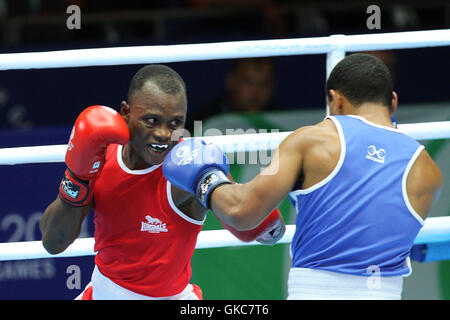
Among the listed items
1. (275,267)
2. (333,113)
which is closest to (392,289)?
(333,113)

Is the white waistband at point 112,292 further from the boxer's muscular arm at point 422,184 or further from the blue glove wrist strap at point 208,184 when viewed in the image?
the boxer's muscular arm at point 422,184

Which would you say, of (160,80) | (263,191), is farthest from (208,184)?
(160,80)

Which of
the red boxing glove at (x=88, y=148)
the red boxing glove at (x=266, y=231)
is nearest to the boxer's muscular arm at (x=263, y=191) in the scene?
the red boxing glove at (x=266, y=231)

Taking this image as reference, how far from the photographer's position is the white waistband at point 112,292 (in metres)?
2.51

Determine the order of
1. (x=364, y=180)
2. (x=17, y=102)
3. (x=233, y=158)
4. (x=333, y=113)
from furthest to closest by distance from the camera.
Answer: (x=17, y=102) < (x=233, y=158) < (x=333, y=113) < (x=364, y=180)

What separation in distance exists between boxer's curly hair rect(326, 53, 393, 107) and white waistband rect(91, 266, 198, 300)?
90cm

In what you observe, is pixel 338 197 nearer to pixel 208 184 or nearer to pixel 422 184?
pixel 422 184

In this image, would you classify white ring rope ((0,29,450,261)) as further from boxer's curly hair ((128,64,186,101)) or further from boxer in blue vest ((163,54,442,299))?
boxer in blue vest ((163,54,442,299))

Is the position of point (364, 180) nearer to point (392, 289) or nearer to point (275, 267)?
point (392, 289)

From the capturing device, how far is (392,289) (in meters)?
2.27

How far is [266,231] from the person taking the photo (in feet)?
7.96

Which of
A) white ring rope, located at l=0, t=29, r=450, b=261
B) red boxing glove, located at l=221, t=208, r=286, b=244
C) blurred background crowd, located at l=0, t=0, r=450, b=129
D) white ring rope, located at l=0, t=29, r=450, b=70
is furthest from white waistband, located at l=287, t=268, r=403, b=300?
blurred background crowd, located at l=0, t=0, r=450, b=129
